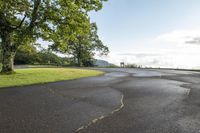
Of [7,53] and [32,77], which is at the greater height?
[7,53]

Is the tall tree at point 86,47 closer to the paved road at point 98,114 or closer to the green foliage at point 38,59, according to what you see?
the green foliage at point 38,59

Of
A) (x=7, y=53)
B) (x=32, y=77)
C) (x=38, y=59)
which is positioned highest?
(x=38, y=59)

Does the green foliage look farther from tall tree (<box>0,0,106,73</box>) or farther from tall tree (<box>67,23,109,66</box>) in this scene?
tall tree (<box>0,0,106,73</box>)

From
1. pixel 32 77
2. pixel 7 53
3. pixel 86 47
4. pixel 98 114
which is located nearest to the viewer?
pixel 98 114

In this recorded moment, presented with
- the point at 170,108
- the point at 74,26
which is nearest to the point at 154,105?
the point at 170,108

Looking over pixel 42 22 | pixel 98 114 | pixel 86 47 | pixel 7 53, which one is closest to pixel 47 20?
pixel 42 22

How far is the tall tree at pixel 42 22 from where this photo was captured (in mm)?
19406

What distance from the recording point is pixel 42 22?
64.0 ft

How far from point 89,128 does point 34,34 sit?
15884 mm

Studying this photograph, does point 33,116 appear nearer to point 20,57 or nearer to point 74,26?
point 74,26

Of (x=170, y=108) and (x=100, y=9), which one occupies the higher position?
(x=100, y=9)

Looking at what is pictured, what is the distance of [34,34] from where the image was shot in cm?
1934

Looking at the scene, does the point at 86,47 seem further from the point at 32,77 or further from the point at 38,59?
the point at 32,77

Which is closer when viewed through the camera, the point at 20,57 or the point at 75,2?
the point at 75,2
